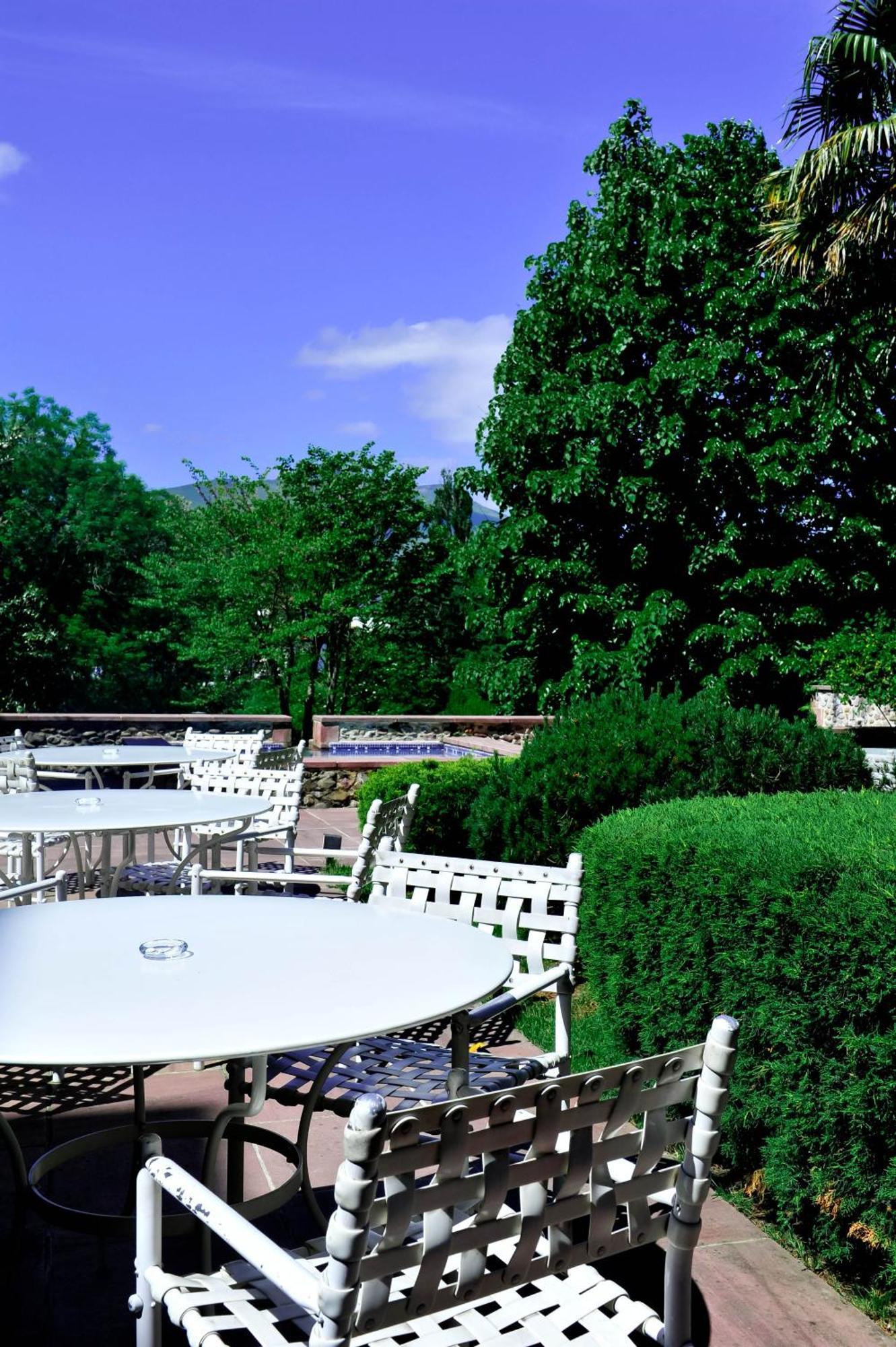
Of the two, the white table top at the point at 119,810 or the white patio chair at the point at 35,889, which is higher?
the white table top at the point at 119,810

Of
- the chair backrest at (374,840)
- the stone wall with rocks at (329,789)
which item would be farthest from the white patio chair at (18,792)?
the stone wall with rocks at (329,789)

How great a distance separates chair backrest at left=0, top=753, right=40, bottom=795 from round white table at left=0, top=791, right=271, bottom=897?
0.16 m

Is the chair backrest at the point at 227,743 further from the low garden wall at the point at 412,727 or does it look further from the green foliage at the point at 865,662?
the green foliage at the point at 865,662

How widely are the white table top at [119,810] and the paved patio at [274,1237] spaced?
1.12 m

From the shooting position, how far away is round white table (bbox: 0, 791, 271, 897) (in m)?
4.05

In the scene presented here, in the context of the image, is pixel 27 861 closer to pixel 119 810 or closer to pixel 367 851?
pixel 119 810

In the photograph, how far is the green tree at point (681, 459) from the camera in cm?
1831

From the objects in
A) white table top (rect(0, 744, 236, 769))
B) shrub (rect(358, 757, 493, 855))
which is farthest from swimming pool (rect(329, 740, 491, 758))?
white table top (rect(0, 744, 236, 769))

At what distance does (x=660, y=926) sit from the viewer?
3.39 metres

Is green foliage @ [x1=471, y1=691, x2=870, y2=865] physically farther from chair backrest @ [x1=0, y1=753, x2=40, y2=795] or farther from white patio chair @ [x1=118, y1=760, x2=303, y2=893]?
chair backrest @ [x1=0, y1=753, x2=40, y2=795]

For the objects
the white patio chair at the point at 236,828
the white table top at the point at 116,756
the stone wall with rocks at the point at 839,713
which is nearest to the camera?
the white patio chair at the point at 236,828

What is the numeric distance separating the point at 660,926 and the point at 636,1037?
57 cm

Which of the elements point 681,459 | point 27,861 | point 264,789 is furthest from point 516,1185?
point 681,459

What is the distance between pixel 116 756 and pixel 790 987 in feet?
15.7
